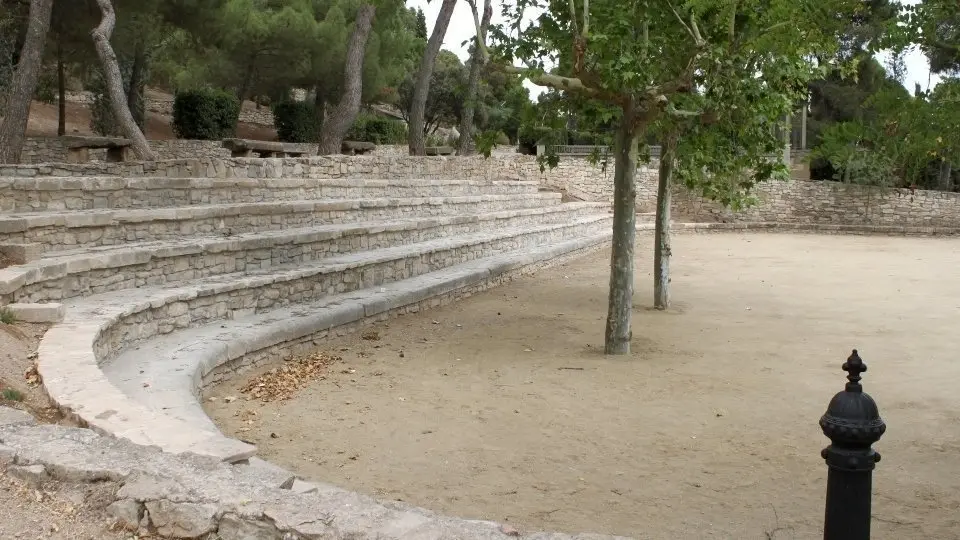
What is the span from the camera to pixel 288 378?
25.4 feet

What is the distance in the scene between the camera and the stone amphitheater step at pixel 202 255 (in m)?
7.14

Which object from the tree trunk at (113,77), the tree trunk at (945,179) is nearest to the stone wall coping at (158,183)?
the tree trunk at (113,77)

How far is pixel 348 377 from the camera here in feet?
26.5

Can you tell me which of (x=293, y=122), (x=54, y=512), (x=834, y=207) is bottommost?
(x=54, y=512)

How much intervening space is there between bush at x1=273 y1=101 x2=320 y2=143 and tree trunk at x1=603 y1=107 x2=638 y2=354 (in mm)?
17502

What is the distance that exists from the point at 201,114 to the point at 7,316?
16.5m

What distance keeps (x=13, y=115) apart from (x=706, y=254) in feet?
48.1

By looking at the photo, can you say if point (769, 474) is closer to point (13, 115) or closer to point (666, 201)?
point (666, 201)

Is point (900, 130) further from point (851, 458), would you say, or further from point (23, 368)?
point (23, 368)

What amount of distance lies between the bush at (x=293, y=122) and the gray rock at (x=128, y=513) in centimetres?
2301

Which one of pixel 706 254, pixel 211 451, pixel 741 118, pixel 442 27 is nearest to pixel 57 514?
pixel 211 451

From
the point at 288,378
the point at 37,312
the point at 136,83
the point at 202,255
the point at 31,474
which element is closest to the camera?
the point at 31,474

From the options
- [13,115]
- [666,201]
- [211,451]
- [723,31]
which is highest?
[723,31]

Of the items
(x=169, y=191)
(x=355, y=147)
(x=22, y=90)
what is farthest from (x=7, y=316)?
(x=355, y=147)
